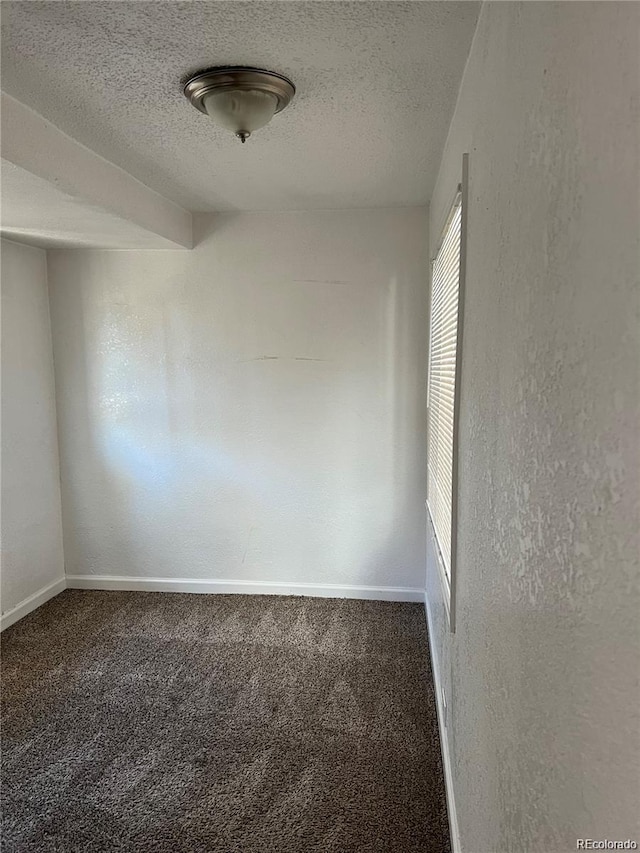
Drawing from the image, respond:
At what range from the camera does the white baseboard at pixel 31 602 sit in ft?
10.1

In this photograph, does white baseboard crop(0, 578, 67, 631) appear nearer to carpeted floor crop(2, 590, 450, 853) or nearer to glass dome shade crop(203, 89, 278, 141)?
carpeted floor crop(2, 590, 450, 853)

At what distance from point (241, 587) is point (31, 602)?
130 cm

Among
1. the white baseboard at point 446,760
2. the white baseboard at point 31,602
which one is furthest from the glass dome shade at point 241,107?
the white baseboard at point 31,602

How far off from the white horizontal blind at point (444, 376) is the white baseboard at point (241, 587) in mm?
868

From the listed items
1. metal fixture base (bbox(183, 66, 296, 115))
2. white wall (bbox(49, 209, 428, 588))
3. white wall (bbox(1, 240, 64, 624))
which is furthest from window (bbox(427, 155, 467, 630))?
white wall (bbox(1, 240, 64, 624))

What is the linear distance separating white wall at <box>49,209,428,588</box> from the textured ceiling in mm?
682

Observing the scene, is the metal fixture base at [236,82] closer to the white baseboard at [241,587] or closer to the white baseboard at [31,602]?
the white baseboard at [241,587]

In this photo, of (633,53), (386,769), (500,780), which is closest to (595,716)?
(500,780)

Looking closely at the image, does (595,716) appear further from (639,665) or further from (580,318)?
(580,318)

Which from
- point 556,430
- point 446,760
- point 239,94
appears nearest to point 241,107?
point 239,94

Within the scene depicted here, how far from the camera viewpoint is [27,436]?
324 centimetres

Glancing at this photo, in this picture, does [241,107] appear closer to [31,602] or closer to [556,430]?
[556,430]

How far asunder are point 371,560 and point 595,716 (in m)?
2.84

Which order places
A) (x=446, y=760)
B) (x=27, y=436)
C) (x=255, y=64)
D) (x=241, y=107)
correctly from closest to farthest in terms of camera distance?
(x=255, y=64)
(x=241, y=107)
(x=446, y=760)
(x=27, y=436)
